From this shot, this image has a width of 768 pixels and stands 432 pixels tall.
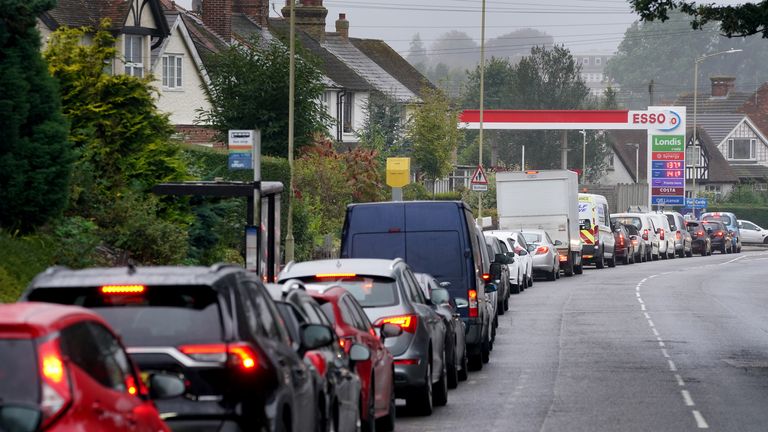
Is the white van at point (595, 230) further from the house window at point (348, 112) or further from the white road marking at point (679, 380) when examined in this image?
the white road marking at point (679, 380)

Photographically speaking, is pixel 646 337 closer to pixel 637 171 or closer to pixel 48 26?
pixel 48 26

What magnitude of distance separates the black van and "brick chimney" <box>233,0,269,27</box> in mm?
52088

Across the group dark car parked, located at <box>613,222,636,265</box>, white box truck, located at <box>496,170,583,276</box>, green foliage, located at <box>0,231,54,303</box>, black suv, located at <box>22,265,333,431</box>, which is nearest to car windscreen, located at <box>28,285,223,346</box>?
black suv, located at <box>22,265,333,431</box>

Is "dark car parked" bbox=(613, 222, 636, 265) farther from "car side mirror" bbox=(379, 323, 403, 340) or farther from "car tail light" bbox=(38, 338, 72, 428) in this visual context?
"car tail light" bbox=(38, 338, 72, 428)

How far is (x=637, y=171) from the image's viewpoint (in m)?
116

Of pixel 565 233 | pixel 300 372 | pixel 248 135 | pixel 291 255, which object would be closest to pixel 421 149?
pixel 565 233

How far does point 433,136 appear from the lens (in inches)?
2495

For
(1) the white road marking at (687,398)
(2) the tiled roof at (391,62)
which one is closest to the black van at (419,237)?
(1) the white road marking at (687,398)

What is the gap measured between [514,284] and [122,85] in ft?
53.6

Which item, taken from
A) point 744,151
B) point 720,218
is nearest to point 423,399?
point 720,218

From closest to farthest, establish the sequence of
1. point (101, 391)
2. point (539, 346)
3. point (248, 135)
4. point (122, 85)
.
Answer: point (101, 391) < point (248, 135) < point (539, 346) < point (122, 85)

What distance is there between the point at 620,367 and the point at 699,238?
54818 millimetres

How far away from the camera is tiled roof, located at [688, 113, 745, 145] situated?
121 m

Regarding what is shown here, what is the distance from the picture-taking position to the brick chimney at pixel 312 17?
76.4 metres
